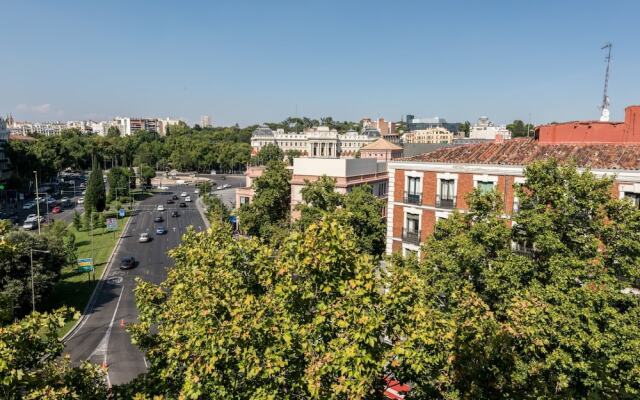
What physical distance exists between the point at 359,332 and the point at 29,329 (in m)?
9.23

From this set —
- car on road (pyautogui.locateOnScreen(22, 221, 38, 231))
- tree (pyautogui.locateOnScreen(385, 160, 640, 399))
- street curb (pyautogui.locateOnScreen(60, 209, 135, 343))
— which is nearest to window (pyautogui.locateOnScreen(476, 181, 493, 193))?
tree (pyautogui.locateOnScreen(385, 160, 640, 399))

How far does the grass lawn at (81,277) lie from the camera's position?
45250 millimetres

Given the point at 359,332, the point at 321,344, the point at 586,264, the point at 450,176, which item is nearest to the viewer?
the point at 359,332

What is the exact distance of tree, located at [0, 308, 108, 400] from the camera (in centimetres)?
1105

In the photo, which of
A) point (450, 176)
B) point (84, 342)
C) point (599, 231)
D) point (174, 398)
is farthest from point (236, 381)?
point (84, 342)

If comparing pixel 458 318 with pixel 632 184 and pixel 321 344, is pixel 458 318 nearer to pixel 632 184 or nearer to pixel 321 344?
pixel 321 344

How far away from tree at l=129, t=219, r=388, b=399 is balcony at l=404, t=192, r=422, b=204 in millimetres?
24601

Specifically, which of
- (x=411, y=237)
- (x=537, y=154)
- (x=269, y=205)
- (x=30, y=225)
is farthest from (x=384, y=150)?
(x=537, y=154)

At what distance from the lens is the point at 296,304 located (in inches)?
527

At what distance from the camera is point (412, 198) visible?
1486 inches

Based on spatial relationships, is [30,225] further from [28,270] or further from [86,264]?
[28,270]

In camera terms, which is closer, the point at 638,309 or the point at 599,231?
the point at 638,309

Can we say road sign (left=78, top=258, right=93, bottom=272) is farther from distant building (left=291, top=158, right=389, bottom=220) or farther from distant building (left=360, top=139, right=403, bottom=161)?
distant building (left=360, top=139, right=403, bottom=161)

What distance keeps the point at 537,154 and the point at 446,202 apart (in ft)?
25.0
